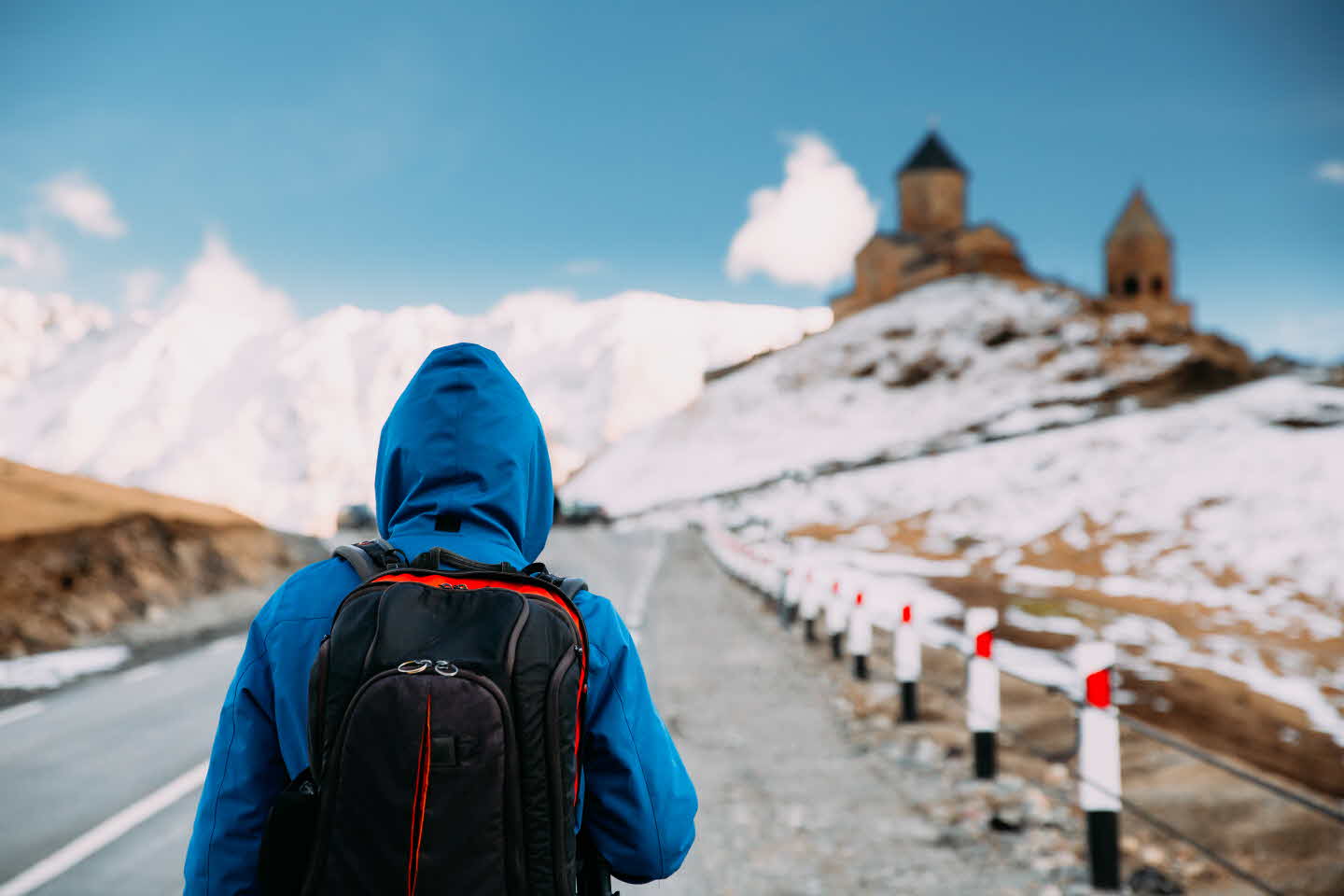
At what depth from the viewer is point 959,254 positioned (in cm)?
9575

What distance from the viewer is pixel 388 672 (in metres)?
1.87

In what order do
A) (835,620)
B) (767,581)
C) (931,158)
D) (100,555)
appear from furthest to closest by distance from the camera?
(931,158) → (767,581) → (100,555) → (835,620)

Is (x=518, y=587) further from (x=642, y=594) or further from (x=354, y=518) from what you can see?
(x=354, y=518)

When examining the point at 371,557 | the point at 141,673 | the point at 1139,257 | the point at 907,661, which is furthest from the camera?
the point at 1139,257

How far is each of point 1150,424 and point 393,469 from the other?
47.4 metres

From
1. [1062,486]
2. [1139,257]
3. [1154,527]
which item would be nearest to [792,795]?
[1154,527]

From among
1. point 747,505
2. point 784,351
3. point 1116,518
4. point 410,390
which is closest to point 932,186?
point 784,351

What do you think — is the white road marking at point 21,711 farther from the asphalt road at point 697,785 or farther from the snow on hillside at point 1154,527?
the snow on hillside at point 1154,527

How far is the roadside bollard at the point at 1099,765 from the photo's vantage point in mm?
4961

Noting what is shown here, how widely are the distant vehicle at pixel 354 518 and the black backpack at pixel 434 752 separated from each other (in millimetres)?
46699

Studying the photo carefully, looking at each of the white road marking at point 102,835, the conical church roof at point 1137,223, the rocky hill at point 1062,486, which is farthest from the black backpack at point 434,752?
the conical church roof at point 1137,223

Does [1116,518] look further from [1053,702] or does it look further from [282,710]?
[282,710]

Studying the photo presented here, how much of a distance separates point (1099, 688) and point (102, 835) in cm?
563

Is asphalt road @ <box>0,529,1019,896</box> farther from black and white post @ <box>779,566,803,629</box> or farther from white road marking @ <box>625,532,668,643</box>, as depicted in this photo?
white road marking @ <box>625,532,668,643</box>
